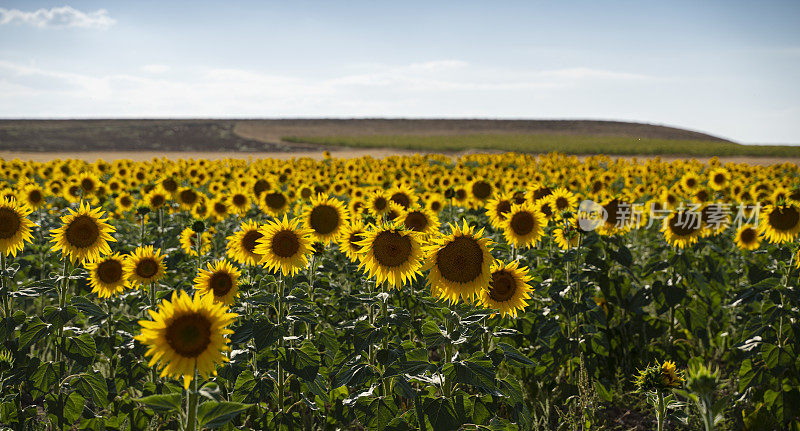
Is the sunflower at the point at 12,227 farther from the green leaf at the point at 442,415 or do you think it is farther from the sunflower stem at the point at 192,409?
the green leaf at the point at 442,415

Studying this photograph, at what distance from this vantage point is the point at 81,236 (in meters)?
4.68

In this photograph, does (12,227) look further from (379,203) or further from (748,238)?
(748,238)

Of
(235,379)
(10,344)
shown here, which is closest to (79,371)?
(10,344)

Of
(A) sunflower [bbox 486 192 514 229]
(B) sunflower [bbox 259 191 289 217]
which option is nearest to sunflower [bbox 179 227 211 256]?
(B) sunflower [bbox 259 191 289 217]

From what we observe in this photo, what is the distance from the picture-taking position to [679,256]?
6.36m

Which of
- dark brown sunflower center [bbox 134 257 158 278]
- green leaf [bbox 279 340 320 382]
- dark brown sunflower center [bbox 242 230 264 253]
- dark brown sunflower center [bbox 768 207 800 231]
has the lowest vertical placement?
green leaf [bbox 279 340 320 382]

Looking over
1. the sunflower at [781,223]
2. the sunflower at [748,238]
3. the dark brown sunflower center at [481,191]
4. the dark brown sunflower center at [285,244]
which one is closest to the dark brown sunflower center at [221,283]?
the dark brown sunflower center at [285,244]

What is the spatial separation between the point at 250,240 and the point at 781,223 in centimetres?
607

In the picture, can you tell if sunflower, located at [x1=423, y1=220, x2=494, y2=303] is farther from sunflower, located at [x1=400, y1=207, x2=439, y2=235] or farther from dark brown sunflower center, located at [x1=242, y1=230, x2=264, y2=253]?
dark brown sunflower center, located at [x1=242, y1=230, x2=264, y2=253]

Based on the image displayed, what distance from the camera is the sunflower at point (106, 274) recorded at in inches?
198

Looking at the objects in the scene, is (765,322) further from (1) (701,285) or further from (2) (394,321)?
(2) (394,321)

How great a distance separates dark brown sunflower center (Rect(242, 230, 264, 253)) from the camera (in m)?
4.87

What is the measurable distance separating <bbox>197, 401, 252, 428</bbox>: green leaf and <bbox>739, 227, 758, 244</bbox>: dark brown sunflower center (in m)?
→ 7.44

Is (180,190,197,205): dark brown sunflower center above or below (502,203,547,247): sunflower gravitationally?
below
